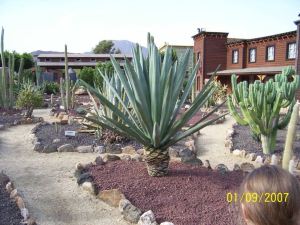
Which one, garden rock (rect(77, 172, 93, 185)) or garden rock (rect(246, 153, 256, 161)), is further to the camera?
garden rock (rect(246, 153, 256, 161))

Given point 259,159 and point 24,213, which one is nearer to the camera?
point 24,213

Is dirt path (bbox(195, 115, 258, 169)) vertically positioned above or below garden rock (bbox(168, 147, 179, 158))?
below

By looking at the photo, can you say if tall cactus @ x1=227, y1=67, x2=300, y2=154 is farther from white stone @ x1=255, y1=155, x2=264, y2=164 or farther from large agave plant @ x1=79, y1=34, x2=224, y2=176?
large agave plant @ x1=79, y1=34, x2=224, y2=176

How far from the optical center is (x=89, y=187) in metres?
4.43

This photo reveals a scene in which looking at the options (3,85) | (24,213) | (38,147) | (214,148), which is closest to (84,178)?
(24,213)

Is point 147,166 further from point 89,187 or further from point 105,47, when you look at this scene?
point 105,47

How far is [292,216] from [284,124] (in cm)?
581

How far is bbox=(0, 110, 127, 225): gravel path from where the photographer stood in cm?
381

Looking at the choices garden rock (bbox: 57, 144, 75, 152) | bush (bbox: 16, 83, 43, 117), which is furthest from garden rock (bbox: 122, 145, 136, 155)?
bush (bbox: 16, 83, 43, 117)

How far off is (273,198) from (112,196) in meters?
2.95

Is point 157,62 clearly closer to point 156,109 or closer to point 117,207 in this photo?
point 156,109

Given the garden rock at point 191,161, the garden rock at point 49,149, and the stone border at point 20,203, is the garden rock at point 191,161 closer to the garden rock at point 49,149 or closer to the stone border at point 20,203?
the stone border at point 20,203

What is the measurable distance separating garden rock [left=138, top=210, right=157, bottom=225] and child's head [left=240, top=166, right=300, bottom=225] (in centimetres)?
214

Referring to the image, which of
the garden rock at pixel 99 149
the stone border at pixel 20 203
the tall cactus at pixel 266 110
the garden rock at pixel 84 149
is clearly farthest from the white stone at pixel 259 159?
the stone border at pixel 20 203
